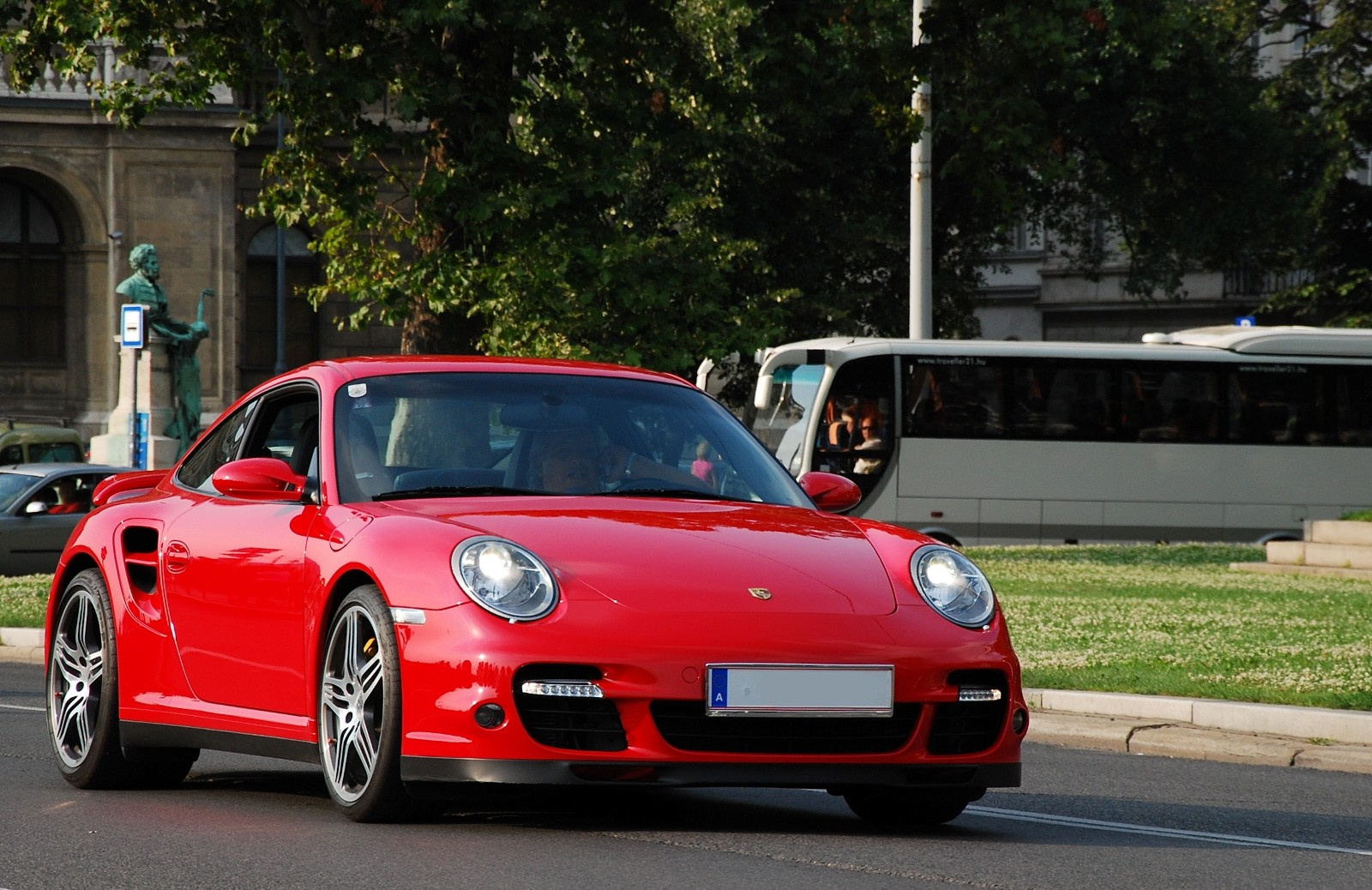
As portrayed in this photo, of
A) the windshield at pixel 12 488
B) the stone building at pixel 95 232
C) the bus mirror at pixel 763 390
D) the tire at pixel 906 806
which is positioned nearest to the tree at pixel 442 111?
the windshield at pixel 12 488

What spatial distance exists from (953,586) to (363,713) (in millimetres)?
1730

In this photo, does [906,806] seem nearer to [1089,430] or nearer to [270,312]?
[1089,430]

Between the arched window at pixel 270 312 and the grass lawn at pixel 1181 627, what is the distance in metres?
27.8

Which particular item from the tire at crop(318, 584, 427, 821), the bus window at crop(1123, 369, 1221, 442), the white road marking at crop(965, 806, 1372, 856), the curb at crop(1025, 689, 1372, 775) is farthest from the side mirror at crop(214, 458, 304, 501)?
the bus window at crop(1123, 369, 1221, 442)

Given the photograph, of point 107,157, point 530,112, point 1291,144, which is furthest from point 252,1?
point 107,157

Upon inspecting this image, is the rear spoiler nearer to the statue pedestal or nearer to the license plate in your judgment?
the license plate

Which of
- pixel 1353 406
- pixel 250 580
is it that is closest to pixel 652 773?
pixel 250 580

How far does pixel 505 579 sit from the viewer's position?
622 centimetres

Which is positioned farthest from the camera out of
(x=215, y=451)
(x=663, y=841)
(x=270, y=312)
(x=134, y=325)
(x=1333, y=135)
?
(x=270, y=312)

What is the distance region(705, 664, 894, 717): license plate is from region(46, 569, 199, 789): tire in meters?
2.59

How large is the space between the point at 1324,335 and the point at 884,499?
23.4 feet

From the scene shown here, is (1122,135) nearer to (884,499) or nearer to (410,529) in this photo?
(884,499)

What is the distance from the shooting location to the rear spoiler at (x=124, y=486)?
880 cm

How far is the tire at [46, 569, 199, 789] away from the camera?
791 cm
